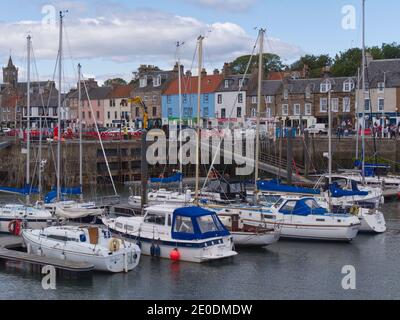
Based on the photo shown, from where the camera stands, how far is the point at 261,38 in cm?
3231

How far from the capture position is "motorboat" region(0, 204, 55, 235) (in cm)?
3011

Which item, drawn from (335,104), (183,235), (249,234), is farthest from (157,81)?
(183,235)

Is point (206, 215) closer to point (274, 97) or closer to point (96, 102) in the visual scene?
point (274, 97)

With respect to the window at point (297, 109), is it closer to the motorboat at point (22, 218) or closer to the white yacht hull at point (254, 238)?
the white yacht hull at point (254, 238)

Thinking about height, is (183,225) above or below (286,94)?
below

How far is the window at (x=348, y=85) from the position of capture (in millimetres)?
65562

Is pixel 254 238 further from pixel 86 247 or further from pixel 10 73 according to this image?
pixel 10 73

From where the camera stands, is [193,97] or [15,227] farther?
[193,97]

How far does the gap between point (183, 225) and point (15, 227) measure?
29.3 feet

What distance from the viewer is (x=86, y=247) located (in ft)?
78.7

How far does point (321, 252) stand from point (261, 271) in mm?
4415

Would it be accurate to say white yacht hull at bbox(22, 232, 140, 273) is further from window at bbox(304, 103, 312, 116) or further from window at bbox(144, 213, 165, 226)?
window at bbox(304, 103, 312, 116)

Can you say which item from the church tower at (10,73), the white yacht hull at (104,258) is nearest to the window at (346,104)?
the white yacht hull at (104,258)

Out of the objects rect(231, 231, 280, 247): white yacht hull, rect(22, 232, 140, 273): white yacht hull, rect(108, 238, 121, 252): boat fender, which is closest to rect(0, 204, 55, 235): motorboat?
rect(22, 232, 140, 273): white yacht hull
